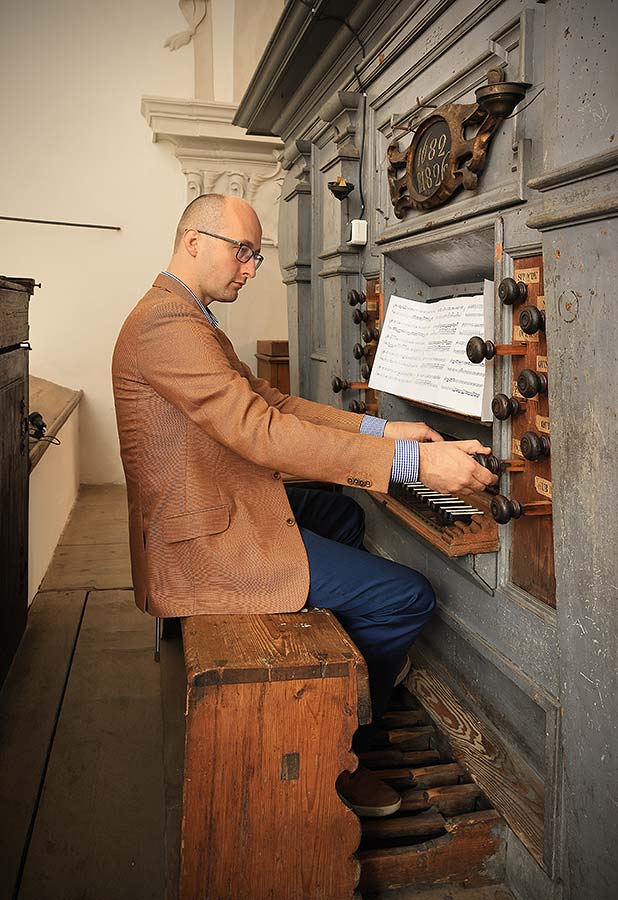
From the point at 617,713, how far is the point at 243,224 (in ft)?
5.58

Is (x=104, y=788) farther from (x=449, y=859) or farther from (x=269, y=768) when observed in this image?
(x=449, y=859)

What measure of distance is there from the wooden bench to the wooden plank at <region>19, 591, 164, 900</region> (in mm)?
306

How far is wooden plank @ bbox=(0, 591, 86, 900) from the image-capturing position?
2281mm

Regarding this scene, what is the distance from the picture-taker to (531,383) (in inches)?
78.0

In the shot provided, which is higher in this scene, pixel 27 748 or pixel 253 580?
pixel 253 580

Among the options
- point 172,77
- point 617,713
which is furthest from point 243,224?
point 172,77

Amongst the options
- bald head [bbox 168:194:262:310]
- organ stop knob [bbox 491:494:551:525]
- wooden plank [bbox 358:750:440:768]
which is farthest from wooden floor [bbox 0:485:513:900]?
bald head [bbox 168:194:262:310]

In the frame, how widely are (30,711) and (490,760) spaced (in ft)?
5.33

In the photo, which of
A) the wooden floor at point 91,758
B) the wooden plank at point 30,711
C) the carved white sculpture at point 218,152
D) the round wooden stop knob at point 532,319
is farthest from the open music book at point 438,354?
the carved white sculpture at point 218,152

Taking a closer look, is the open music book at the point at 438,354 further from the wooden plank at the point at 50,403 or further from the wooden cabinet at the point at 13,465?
the wooden plank at the point at 50,403

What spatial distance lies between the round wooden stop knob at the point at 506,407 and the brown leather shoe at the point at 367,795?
3.42 ft

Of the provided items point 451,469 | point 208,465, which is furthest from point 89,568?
point 451,469

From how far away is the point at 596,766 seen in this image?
68.7 inches

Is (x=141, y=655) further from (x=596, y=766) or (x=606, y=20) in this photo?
(x=606, y=20)
